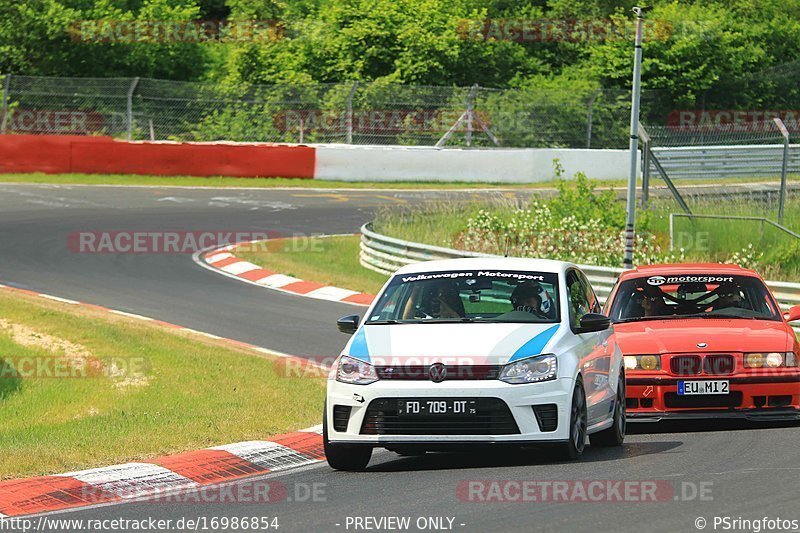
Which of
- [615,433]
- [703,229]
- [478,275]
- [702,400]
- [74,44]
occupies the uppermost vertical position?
[74,44]

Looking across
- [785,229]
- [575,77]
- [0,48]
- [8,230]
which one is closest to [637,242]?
[785,229]

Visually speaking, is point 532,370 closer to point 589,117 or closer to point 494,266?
point 494,266

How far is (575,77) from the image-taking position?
50812 mm

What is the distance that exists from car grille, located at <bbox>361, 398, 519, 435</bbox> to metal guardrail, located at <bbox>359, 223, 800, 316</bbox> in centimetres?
1095

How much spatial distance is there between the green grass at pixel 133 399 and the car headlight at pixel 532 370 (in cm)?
260

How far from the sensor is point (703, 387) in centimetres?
1149

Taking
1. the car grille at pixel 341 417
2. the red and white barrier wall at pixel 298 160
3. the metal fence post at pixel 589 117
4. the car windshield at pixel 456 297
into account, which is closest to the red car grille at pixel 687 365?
the car windshield at pixel 456 297

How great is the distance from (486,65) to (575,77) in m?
3.14

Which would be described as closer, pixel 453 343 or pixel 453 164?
pixel 453 343

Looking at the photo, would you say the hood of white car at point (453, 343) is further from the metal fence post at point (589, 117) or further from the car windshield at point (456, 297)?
the metal fence post at point (589, 117)

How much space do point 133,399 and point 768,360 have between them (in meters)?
6.19

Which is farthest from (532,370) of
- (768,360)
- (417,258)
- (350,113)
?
(350,113)

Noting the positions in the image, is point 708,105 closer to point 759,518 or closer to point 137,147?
point 137,147

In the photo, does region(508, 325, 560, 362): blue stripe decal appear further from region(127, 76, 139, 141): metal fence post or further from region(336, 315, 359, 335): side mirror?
region(127, 76, 139, 141): metal fence post
